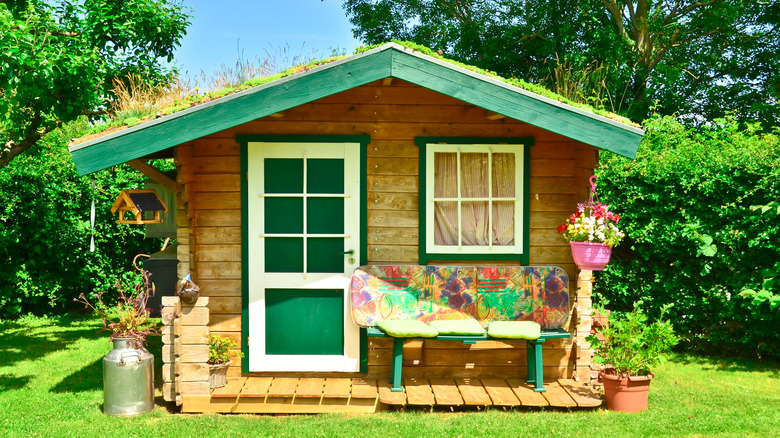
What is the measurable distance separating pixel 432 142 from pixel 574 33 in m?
10.1

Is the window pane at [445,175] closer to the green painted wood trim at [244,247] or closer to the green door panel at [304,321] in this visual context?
the green door panel at [304,321]

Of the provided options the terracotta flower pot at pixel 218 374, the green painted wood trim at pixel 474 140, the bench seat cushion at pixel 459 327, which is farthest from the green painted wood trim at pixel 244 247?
the bench seat cushion at pixel 459 327

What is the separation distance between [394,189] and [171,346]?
86.5 inches

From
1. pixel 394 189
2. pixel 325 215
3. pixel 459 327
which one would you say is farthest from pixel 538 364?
pixel 325 215

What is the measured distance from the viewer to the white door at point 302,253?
548 centimetres

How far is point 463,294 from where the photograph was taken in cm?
544

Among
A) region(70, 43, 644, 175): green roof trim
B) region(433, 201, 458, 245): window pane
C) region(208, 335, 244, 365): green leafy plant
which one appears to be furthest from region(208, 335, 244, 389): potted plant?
region(433, 201, 458, 245): window pane

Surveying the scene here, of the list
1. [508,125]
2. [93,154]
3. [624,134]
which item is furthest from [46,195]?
[624,134]

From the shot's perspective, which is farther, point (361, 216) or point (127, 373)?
point (361, 216)

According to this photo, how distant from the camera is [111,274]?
895cm

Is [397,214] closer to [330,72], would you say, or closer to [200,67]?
[330,72]

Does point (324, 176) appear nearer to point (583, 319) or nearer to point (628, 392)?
point (583, 319)

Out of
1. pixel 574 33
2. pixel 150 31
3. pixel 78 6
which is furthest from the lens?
pixel 574 33

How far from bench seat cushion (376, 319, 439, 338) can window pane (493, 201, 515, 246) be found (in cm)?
105
